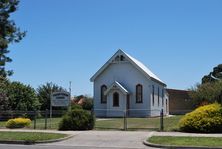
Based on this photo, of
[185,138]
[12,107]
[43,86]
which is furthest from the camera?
[43,86]

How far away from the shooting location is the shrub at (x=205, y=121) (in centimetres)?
2550

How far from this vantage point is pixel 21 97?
150 ft

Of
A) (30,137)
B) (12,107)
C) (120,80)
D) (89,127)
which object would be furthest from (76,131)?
(120,80)

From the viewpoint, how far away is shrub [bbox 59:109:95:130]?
92.5ft

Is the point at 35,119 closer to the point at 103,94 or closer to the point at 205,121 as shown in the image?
the point at 205,121

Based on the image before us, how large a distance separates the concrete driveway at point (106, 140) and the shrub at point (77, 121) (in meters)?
3.05

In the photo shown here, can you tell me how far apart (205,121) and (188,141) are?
200 inches

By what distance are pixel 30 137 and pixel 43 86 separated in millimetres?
35152

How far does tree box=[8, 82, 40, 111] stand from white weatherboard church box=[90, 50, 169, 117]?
21.8ft

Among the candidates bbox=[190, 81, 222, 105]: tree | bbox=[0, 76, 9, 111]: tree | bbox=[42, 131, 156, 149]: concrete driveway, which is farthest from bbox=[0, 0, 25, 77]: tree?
bbox=[190, 81, 222, 105]: tree

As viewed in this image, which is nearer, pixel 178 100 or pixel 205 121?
pixel 205 121

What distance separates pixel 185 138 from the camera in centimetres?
2206

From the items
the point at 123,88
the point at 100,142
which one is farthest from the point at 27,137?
the point at 123,88

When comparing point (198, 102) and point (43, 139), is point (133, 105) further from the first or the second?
point (43, 139)
